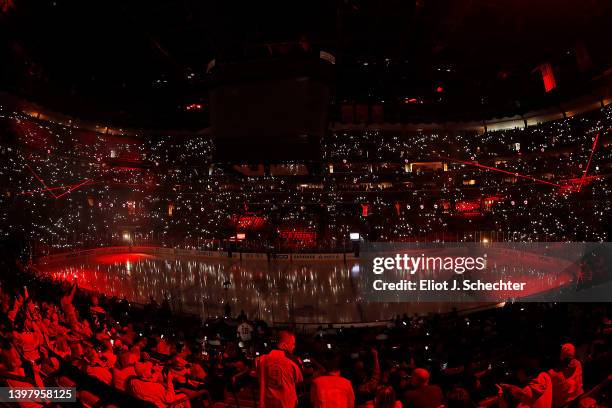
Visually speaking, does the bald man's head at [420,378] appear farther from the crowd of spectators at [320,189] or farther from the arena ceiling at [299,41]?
the crowd of spectators at [320,189]

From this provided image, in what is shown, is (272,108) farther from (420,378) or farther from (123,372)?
(420,378)

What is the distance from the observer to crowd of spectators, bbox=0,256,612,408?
10.6 feet

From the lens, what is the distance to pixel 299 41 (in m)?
5.69

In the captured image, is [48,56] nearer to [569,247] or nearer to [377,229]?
[569,247]

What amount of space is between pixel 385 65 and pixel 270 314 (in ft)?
23.9

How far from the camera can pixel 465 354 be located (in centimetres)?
682

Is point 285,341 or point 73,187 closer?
point 285,341

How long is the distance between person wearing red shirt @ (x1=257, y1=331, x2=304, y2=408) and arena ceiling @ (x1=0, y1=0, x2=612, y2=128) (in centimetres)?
352

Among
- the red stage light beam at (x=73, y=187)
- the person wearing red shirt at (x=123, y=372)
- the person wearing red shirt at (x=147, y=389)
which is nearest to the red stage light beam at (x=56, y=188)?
the red stage light beam at (x=73, y=187)

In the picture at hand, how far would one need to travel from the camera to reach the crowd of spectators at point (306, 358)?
127 inches

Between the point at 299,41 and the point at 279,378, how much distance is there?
13.3ft

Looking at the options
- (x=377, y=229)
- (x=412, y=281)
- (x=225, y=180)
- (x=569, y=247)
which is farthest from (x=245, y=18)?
(x=225, y=180)

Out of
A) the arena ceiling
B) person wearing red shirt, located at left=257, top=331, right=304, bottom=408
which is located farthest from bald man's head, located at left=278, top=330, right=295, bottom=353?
the arena ceiling

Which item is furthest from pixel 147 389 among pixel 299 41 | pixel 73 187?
pixel 73 187
